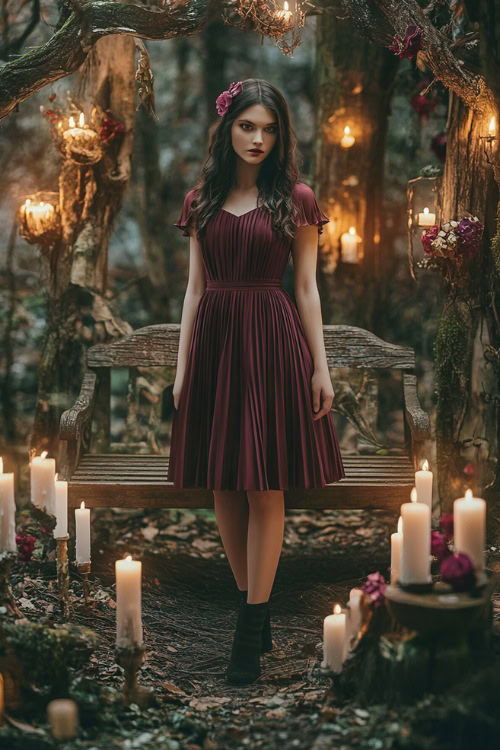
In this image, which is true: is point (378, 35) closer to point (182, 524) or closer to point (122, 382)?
point (182, 524)

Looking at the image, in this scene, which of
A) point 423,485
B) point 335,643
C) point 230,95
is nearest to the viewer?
point 335,643

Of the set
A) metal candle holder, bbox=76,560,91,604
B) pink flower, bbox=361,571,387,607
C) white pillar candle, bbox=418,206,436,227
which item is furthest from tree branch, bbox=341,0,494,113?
metal candle holder, bbox=76,560,91,604

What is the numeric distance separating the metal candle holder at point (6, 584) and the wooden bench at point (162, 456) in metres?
1.07

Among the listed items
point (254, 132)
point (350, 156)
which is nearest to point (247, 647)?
point (254, 132)

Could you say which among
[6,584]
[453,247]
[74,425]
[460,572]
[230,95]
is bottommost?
[6,584]

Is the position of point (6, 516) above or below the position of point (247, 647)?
above

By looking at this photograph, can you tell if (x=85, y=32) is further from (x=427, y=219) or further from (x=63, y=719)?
(x=63, y=719)

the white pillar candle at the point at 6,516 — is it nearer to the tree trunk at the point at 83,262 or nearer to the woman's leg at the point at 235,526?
the woman's leg at the point at 235,526

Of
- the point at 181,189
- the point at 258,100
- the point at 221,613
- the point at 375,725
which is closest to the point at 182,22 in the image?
the point at 258,100

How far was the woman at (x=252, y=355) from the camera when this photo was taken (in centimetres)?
331

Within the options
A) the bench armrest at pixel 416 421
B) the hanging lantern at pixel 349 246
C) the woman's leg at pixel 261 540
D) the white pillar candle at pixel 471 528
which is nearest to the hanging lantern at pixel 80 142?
the hanging lantern at pixel 349 246

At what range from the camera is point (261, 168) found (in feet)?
11.6

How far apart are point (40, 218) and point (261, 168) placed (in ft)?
6.62

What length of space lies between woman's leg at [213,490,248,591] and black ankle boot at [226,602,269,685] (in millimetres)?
219
